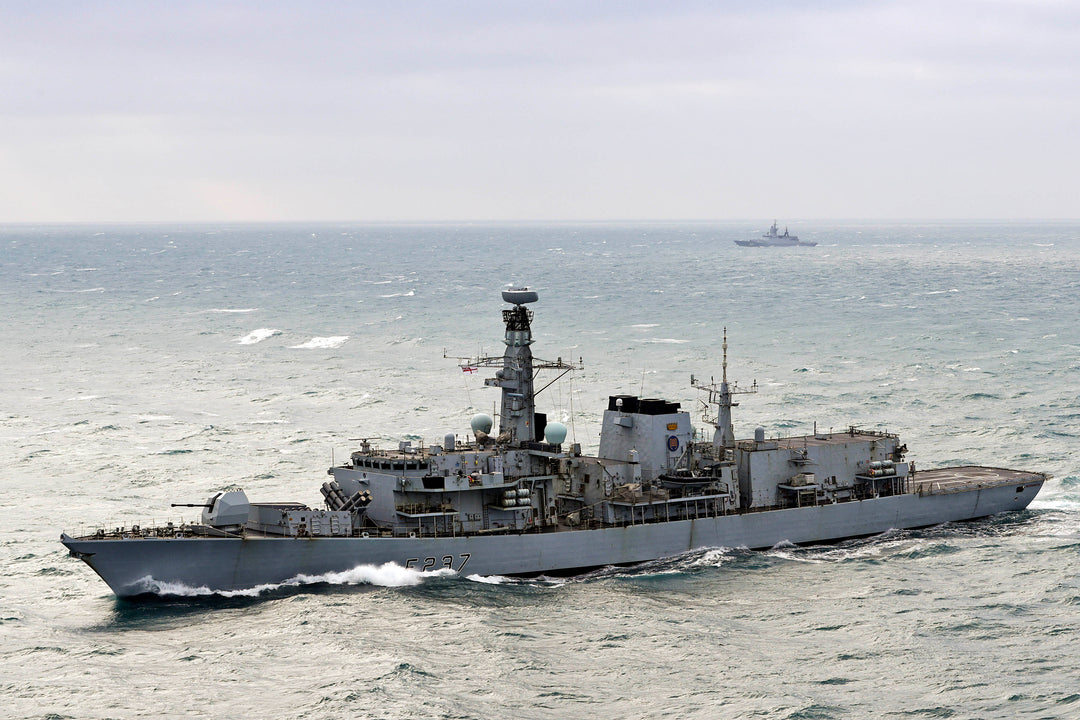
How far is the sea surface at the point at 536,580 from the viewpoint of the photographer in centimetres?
3397

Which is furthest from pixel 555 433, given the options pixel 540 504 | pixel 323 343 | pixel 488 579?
pixel 323 343

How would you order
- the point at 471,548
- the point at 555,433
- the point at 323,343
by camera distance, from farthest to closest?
1. the point at 323,343
2. the point at 555,433
3. the point at 471,548

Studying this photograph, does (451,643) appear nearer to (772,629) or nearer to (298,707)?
(298,707)

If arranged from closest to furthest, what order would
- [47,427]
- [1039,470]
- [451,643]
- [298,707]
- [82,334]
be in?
1. [298,707]
2. [451,643]
3. [1039,470]
4. [47,427]
5. [82,334]

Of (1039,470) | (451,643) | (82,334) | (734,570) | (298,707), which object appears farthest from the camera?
(82,334)

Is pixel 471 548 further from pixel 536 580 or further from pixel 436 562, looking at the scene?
pixel 536 580

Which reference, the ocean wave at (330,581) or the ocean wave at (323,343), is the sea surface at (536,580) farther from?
the ocean wave at (323,343)

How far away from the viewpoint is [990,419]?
234 feet

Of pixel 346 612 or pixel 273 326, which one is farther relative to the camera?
pixel 273 326

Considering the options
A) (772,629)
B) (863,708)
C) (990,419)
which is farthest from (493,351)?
(863,708)

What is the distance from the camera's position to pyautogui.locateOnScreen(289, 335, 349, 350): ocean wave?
4039 inches

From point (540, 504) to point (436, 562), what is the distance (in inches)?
217

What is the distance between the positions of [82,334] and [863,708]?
96.3 metres

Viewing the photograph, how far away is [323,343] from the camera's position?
4146 inches
